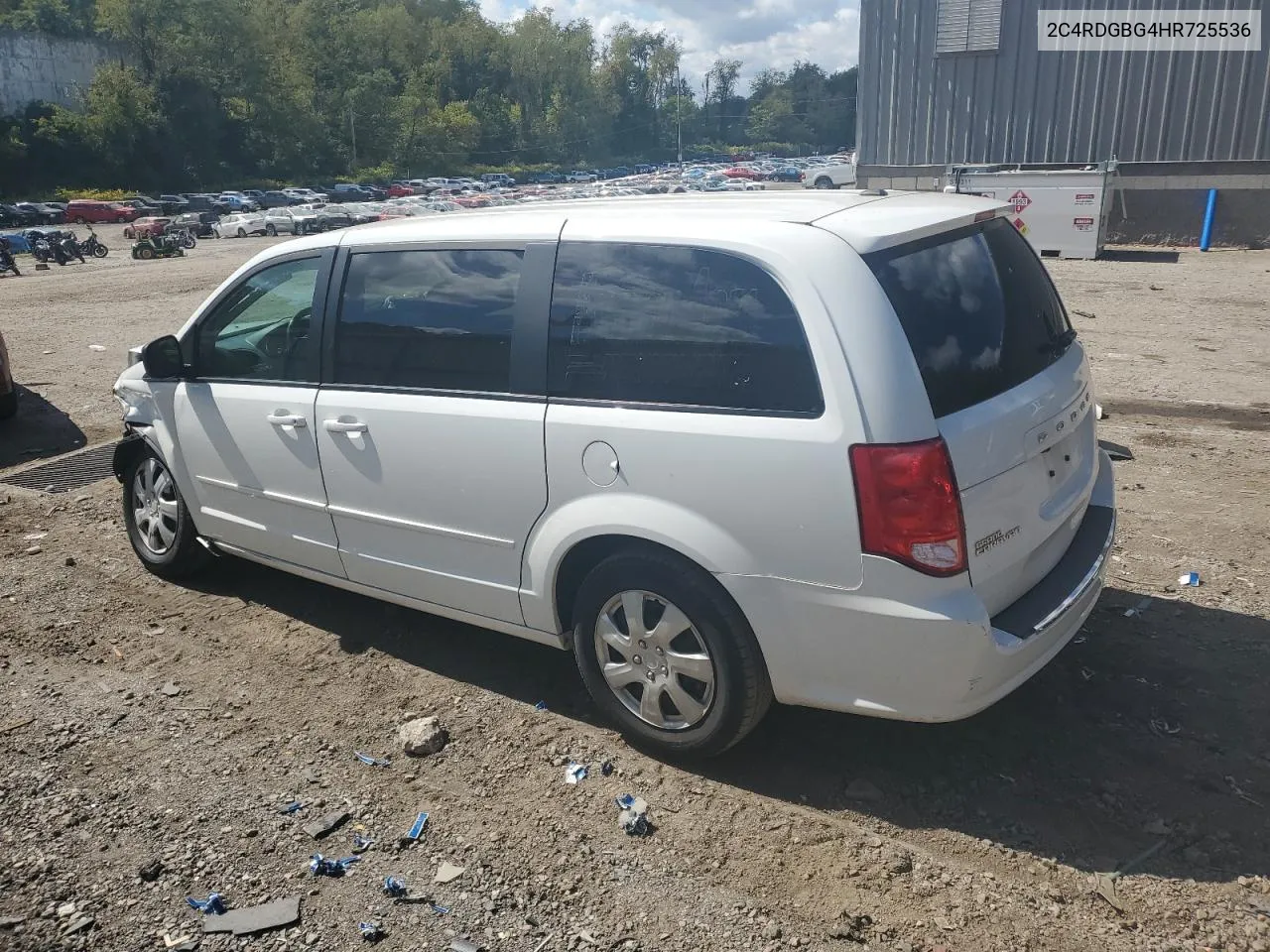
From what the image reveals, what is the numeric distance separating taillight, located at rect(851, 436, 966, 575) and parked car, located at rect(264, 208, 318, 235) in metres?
46.2

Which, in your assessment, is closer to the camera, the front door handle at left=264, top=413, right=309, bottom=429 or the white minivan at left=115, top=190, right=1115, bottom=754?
the white minivan at left=115, top=190, right=1115, bottom=754

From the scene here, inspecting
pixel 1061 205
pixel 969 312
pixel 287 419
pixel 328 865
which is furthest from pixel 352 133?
pixel 328 865

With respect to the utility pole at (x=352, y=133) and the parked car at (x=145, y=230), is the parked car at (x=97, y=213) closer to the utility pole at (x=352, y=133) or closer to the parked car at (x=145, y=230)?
the parked car at (x=145, y=230)

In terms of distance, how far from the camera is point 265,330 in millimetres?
4539

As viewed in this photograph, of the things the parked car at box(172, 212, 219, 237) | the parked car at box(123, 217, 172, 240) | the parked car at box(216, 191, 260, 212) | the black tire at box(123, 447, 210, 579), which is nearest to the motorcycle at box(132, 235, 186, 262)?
the parked car at box(123, 217, 172, 240)

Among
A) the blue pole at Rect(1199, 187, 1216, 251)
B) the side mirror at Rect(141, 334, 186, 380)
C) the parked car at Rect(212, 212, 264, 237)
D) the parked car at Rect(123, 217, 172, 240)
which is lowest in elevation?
the parked car at Rect(212, 212, 264, 237)

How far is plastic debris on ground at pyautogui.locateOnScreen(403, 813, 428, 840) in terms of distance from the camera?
10.6ft

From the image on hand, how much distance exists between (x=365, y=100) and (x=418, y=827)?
111018mm

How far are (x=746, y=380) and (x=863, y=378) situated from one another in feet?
1.23

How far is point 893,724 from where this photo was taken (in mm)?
3715

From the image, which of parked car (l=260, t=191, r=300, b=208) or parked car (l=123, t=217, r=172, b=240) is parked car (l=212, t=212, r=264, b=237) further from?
parked car (l=260, t=191, r=300, b=208)

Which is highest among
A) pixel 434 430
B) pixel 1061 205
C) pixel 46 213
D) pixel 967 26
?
pixel 967 26

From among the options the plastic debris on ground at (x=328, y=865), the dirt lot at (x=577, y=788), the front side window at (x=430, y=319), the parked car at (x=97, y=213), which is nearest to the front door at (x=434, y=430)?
the front side window at (x=430, y=319)

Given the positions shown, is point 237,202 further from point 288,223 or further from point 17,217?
point 288,223
